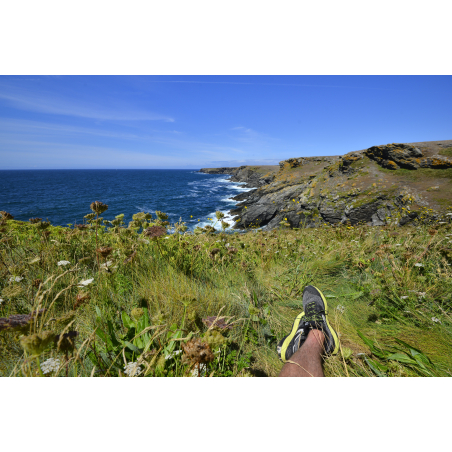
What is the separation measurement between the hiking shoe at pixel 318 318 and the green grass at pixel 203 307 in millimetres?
81

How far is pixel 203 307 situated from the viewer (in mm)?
1676

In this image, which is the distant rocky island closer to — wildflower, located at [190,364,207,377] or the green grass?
the green grass

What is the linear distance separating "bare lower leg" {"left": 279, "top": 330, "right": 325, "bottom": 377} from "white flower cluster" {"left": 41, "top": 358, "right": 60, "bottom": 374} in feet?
3.87

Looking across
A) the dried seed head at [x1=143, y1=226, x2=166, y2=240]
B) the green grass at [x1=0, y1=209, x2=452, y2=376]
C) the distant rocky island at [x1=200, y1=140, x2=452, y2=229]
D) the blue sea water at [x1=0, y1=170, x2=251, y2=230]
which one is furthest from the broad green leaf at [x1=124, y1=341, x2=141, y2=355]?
the distant rocky island at [x1=200, y1=140, x2=452, y2=229]

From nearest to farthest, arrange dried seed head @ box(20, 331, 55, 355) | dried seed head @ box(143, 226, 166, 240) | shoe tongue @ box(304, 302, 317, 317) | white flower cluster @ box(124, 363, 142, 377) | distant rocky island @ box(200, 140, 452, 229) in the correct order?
dried seed head @ box(20, 331, 55, 355)
white flower cluster @ box(124, 363, 142, 377)
shoe tongue @ box(304, 302, 317, 317)
dried seed head @ box(143, 226, 166, 240)
distant rocky island @ box(200, 140, 452, 229)

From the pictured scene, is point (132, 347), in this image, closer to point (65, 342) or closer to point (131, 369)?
point (131, 369)

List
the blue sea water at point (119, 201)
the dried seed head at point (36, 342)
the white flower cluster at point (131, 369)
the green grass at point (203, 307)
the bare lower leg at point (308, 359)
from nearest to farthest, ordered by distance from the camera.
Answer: the dried seed head at point (36, 342), the white flower cluster at point (131, 369), the green grass at point (203, 307), the bare lower leg at point (308, 359), the blue sea water at point (119, 201)

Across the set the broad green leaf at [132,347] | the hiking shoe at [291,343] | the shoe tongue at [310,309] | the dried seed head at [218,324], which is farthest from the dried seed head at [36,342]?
the shoe tongue at [310,309]

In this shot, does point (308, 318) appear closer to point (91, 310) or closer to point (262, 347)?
point (262, 347)

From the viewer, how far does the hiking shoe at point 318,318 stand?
1.55 meters

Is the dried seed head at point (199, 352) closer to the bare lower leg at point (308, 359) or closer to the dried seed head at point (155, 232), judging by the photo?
the bare lower leg at point (308, 359)

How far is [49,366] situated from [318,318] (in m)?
1.83

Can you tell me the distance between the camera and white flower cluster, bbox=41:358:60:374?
898 mm
